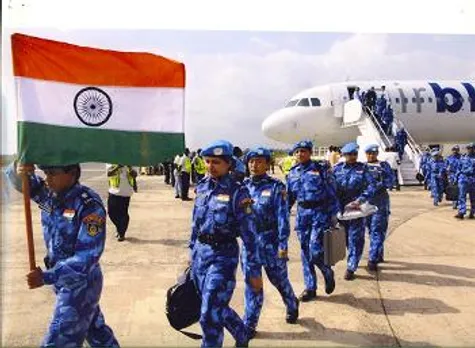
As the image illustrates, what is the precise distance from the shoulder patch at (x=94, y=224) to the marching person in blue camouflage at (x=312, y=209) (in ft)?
10.3

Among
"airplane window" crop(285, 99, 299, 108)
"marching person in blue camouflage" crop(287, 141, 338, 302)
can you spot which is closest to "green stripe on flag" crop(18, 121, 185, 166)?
"marching person in blue camouflage" crop(287, 141, 338, 302)

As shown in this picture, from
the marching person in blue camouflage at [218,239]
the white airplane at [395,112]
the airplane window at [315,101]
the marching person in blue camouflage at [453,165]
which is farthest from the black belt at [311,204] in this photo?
the airplane window at [315,101]

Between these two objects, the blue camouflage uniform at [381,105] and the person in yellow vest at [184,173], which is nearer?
the person in yellow vest at [184,173]

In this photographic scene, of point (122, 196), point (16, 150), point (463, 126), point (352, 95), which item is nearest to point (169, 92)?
point (16, 150)

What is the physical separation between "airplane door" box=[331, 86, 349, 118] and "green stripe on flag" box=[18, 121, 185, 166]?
2069cm

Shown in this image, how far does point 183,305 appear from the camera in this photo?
4.30 metres

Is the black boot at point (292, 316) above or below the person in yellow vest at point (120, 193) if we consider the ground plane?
below

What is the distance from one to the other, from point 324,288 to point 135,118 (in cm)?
397

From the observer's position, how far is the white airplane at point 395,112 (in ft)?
77.0

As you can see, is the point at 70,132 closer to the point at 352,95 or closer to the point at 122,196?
the point at 122,196

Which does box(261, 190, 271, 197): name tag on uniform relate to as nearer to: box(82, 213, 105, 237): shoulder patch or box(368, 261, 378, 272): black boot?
box(82, 213, 105, 237): shoulder patch

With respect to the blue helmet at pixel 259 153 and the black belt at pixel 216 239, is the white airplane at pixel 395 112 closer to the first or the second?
the blue helmet at pixel 259 153

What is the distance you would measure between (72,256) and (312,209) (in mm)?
3404

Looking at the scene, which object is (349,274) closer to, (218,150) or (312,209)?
(312,209)
